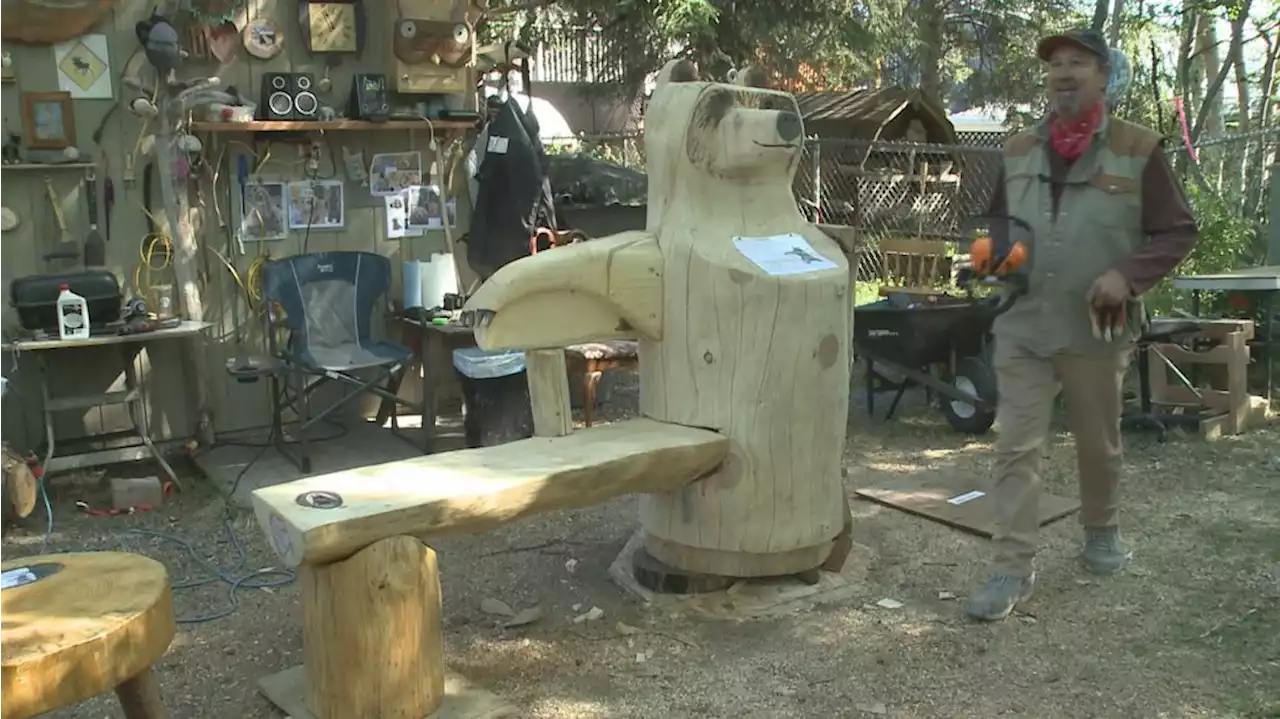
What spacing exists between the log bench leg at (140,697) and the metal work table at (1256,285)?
5357mm

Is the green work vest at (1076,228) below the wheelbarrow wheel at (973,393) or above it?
above

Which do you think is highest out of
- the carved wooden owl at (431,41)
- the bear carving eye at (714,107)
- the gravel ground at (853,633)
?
the carved wooden owl at (431,41)

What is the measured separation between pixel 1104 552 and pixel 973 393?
6.44ft

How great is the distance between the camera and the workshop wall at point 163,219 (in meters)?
5.25

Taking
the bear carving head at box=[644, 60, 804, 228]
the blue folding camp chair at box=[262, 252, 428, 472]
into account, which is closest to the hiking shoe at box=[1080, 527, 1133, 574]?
the bear carving head at box=[644, 60, 804, 228]

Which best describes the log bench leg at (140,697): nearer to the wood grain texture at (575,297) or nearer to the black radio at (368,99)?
the wood grain texture at (575,297)

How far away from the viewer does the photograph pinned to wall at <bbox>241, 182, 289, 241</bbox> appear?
5777 mm

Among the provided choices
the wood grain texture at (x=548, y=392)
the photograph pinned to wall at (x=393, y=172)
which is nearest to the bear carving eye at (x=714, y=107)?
the wood grain texture at (x=548, y=392)

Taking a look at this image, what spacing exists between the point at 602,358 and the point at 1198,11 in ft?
21.7

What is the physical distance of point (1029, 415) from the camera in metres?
3.63

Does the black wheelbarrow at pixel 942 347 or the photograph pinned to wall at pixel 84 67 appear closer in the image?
the photograph pinned to wall at pixel 84 67

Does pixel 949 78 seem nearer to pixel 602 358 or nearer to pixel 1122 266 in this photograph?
pixel 602 358

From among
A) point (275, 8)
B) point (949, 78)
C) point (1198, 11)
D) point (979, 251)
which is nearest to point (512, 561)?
point (979, 251)

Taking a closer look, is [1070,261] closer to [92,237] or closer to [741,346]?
[741,346]
